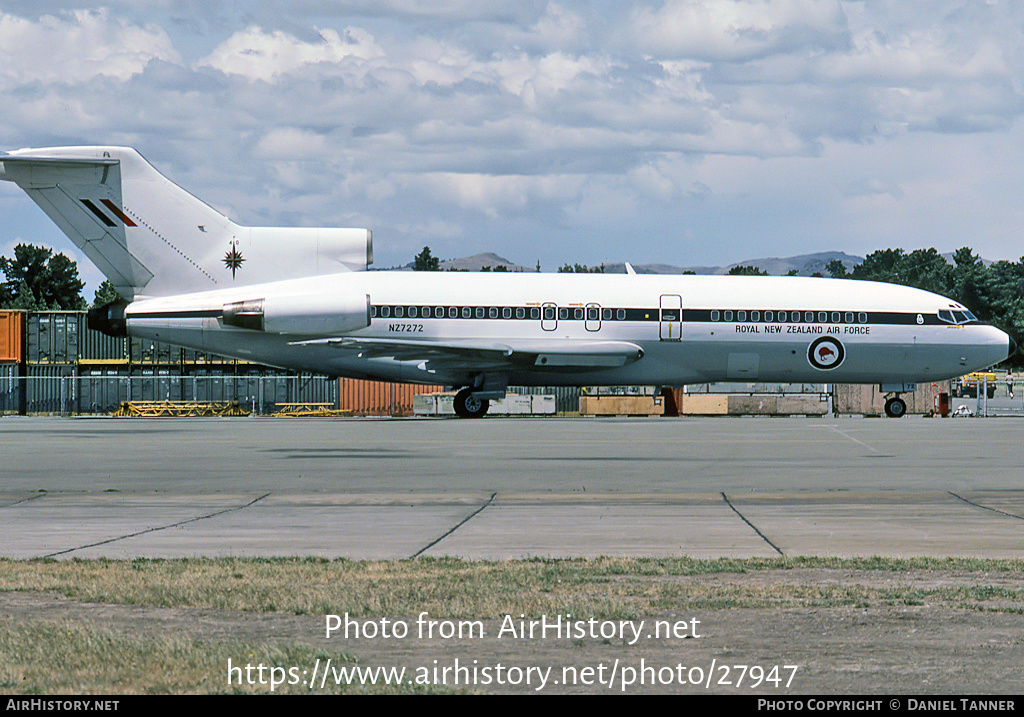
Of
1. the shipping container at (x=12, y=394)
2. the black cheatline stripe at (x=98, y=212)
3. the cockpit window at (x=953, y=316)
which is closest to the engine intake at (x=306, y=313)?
the black cheatline stripe at (x=98, y=212)

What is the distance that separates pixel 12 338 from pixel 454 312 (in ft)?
112

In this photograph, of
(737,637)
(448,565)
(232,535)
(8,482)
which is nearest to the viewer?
(737,637)

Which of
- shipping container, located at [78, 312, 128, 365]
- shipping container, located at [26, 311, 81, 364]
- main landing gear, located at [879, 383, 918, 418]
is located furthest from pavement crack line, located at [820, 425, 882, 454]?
shipping container, located at [26, 311, 81, 364]

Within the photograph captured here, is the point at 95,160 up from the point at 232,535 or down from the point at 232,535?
up

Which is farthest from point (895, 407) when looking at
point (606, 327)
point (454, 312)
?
point (454, 312)

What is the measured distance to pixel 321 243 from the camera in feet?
136

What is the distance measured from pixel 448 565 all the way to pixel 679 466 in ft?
37.1

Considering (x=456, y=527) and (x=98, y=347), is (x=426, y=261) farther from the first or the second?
(x=456, y=527)

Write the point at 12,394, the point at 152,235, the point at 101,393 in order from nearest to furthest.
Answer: the point at 152,235
the point at 101,393
the point at 12,394

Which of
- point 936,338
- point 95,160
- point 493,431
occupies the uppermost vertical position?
point 95,160

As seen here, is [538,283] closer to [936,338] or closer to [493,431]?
[493,431]

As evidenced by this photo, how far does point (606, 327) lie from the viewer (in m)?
40.0
